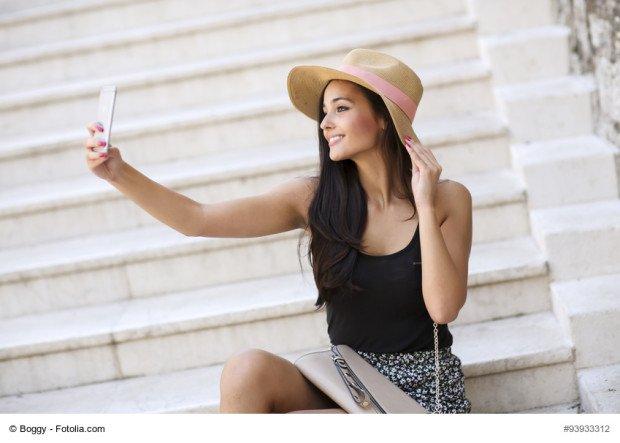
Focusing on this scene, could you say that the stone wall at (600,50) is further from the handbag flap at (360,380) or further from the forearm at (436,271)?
the handbag flap at (360,380)

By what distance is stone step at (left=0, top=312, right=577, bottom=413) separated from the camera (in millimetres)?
3002

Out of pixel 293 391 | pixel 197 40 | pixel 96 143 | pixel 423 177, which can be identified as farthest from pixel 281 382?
pixel 197 40

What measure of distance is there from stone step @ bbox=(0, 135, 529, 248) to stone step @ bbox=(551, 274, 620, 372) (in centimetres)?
73

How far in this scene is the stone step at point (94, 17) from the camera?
4.89 metres

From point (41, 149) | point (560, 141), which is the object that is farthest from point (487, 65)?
point (41, 149)

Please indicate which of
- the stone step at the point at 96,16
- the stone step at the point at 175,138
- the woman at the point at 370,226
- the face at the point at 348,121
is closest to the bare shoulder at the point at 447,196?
the woman at the point at 370,226

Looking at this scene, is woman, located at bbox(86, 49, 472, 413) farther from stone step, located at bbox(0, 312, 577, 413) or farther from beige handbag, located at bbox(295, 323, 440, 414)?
stone step, located at bbox(0, 312, 577, 413)

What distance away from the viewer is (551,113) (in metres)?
3.70

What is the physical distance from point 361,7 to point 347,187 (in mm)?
2094

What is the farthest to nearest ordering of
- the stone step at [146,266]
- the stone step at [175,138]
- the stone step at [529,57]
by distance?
the stone step at [175,138] < the stone step at [529,57] < the stone step at [146,266]

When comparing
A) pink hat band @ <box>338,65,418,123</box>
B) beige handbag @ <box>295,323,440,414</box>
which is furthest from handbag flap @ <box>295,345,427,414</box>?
pink hat band @ <box>338,65,418,123</box>

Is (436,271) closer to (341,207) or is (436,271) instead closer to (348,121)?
(341,207)

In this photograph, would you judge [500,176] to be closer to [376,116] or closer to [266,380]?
[376,116]

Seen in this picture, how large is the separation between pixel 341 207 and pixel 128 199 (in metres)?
1.45
